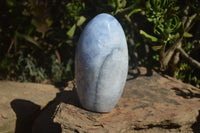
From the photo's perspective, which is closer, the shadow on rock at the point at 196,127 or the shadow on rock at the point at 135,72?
the shadow on rock at the point at 196,127

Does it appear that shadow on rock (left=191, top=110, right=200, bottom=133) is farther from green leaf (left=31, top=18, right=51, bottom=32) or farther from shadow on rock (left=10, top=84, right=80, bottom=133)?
green leaf (left=31, top=18, right=51, bottom=32)

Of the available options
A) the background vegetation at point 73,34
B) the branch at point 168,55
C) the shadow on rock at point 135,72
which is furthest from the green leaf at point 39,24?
the branch at point 168,55

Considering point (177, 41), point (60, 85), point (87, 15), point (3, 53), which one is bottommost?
point (60, 85)

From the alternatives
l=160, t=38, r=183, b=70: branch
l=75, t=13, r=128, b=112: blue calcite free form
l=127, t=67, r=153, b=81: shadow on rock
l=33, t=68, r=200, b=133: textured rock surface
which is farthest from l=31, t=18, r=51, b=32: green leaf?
l=160, t=38, r=183, b=70: branch

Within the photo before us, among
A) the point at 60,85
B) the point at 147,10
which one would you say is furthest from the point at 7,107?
the point at 147,10

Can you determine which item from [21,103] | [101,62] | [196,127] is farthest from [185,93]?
[21,103]

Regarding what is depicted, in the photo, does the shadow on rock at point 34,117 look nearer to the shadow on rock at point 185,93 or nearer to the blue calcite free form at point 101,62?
the blue calcite free form at point 101,62

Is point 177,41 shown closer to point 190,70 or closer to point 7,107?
point 190,70
